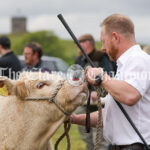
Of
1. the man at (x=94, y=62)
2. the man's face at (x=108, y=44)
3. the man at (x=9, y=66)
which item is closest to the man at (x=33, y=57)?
the man at (x=9, y=66)

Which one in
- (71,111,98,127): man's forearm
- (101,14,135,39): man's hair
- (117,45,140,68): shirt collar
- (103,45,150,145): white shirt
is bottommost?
(71,111,98,127): man's forearm

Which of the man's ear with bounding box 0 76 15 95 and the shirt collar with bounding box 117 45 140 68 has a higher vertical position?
the shirt collar with bounding box 117 45 140 68

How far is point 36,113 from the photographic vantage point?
4133 millimetres

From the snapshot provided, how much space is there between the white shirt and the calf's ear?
0.91m

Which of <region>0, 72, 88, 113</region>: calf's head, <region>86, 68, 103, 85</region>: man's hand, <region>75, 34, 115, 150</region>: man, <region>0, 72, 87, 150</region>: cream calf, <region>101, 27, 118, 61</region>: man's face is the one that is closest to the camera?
<region>86, 68, 103, 85</region>: man's hand

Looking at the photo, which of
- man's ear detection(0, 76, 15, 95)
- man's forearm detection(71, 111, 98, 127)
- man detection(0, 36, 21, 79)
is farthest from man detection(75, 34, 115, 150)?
man's ear detection(0, 76, 15, 95)

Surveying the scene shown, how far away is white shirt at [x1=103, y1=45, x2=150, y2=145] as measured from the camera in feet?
11.5

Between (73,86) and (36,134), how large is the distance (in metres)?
0.67

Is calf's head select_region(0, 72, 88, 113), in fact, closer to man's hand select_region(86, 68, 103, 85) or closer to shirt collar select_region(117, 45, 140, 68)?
man's hand select_region(86, 68, 103, 85)

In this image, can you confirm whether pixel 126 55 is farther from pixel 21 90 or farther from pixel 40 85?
pixel 21 90

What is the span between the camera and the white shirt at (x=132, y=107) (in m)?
3.49

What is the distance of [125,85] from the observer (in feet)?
11.3

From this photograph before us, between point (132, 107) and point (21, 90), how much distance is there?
1.23m

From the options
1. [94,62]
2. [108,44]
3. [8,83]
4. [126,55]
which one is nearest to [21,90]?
[8,83]
